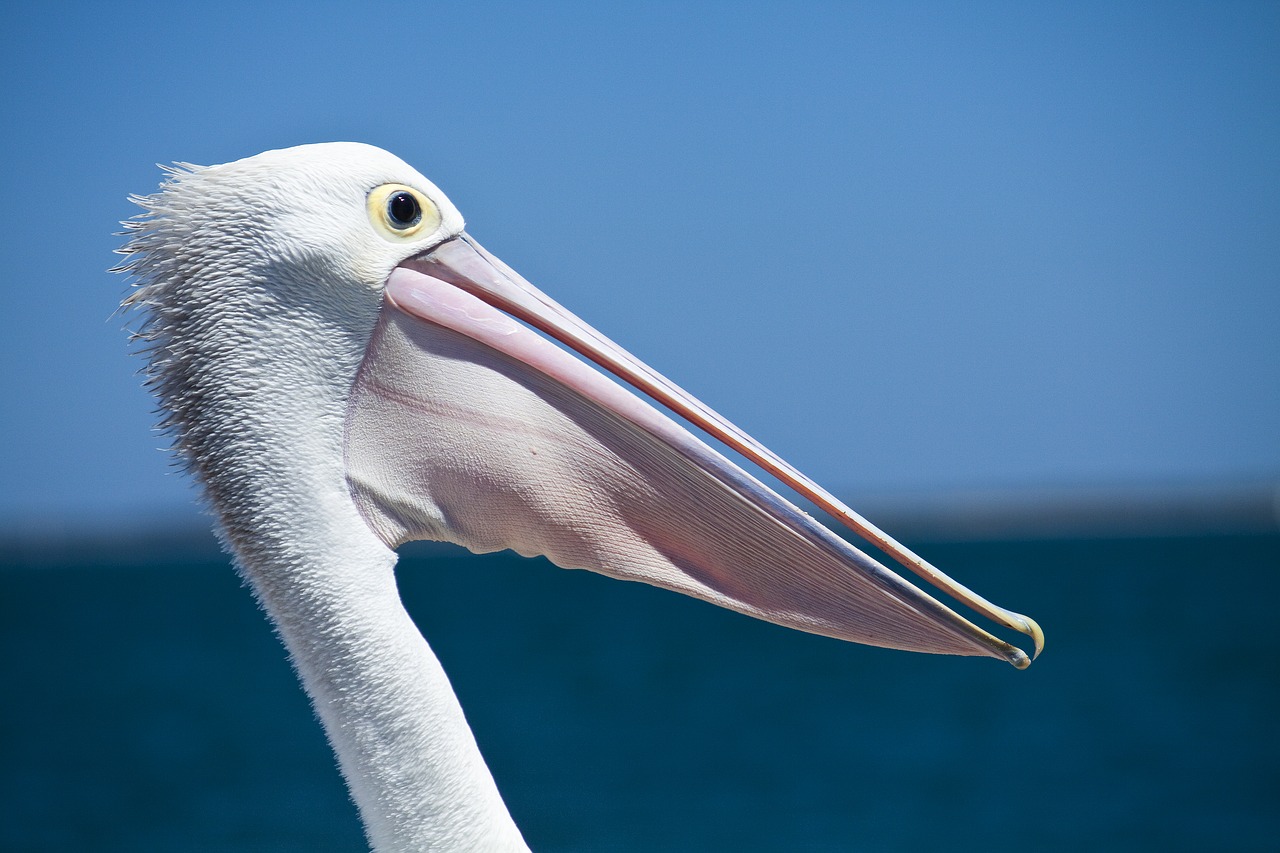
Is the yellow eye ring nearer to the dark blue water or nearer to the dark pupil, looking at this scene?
the dark pupil

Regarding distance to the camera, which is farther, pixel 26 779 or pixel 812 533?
pixel 26 779

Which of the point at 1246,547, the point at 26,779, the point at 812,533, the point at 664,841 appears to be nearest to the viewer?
the point at 812,533

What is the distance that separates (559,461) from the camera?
2205mm

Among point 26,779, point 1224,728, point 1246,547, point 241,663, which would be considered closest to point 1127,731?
point 1224,728

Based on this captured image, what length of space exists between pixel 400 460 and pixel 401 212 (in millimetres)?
449

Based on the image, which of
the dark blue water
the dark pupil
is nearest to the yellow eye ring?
the dark pupil

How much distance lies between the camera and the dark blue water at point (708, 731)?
16.6 metres

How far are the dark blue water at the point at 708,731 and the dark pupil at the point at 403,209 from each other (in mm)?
13309

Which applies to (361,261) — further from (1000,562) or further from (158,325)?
(1000,562)

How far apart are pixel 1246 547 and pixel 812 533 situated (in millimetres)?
68586

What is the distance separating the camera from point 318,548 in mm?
2143

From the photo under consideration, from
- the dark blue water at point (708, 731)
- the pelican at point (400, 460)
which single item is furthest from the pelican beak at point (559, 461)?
the dark blue water at point (708, 731)

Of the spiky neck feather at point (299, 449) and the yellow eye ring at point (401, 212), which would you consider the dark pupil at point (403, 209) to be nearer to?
the yellow eye ring at point (401, 212)

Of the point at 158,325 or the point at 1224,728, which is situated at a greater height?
the point at 1224,728
